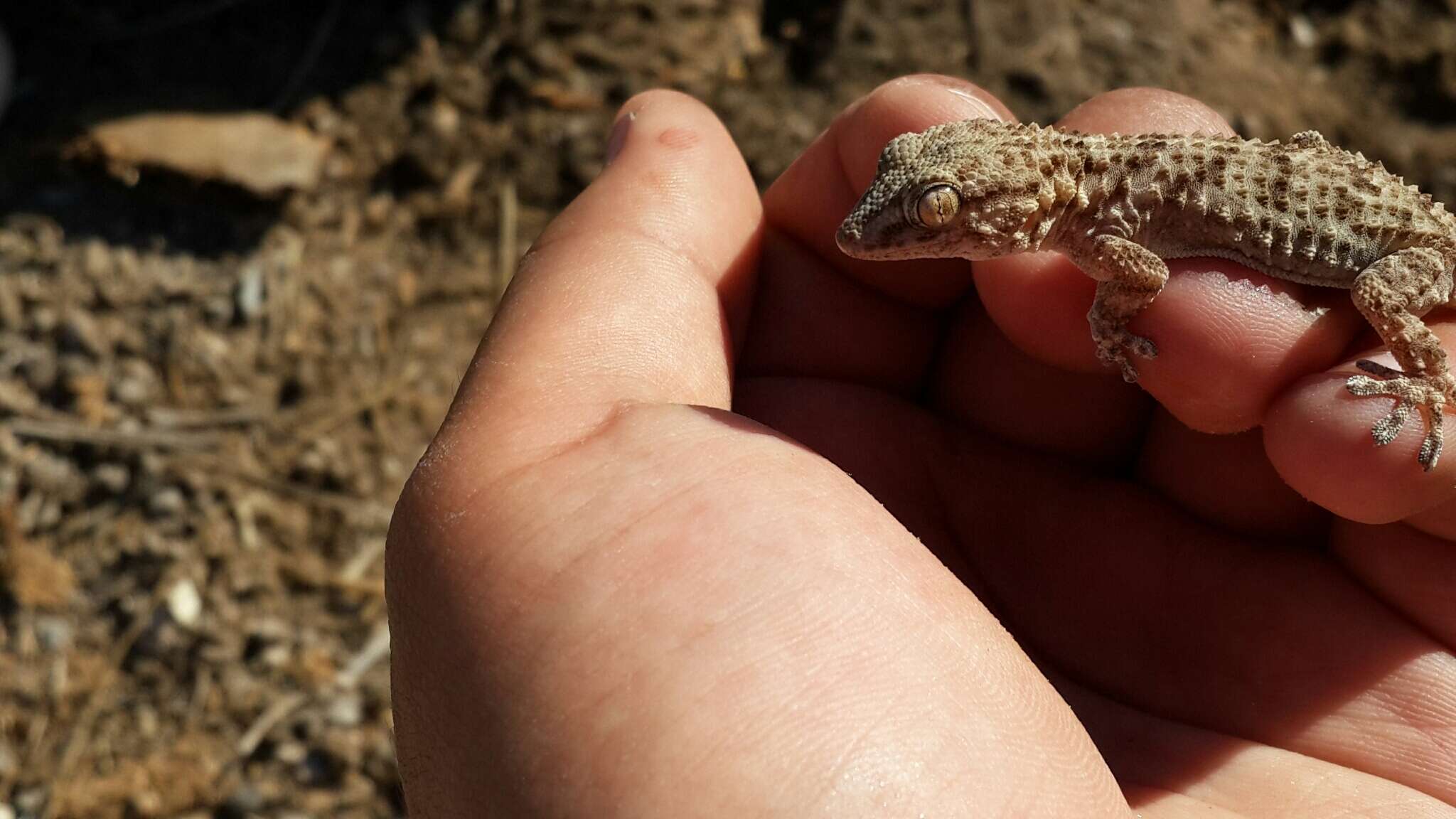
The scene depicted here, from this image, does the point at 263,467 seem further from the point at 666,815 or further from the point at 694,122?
the point at 666,815

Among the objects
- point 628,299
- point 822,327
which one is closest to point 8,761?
point 628,299

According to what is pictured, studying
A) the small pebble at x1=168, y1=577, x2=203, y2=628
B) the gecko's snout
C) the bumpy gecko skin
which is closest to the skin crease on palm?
the bumpy gecko skin

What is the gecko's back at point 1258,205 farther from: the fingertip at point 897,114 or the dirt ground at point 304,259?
the dirt ground at point 304,259

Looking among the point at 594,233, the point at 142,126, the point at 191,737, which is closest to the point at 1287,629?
the point at 594,233

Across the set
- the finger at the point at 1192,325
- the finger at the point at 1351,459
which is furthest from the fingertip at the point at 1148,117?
the finger at the point at 1351,459

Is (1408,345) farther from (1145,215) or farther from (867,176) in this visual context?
(867,176)
